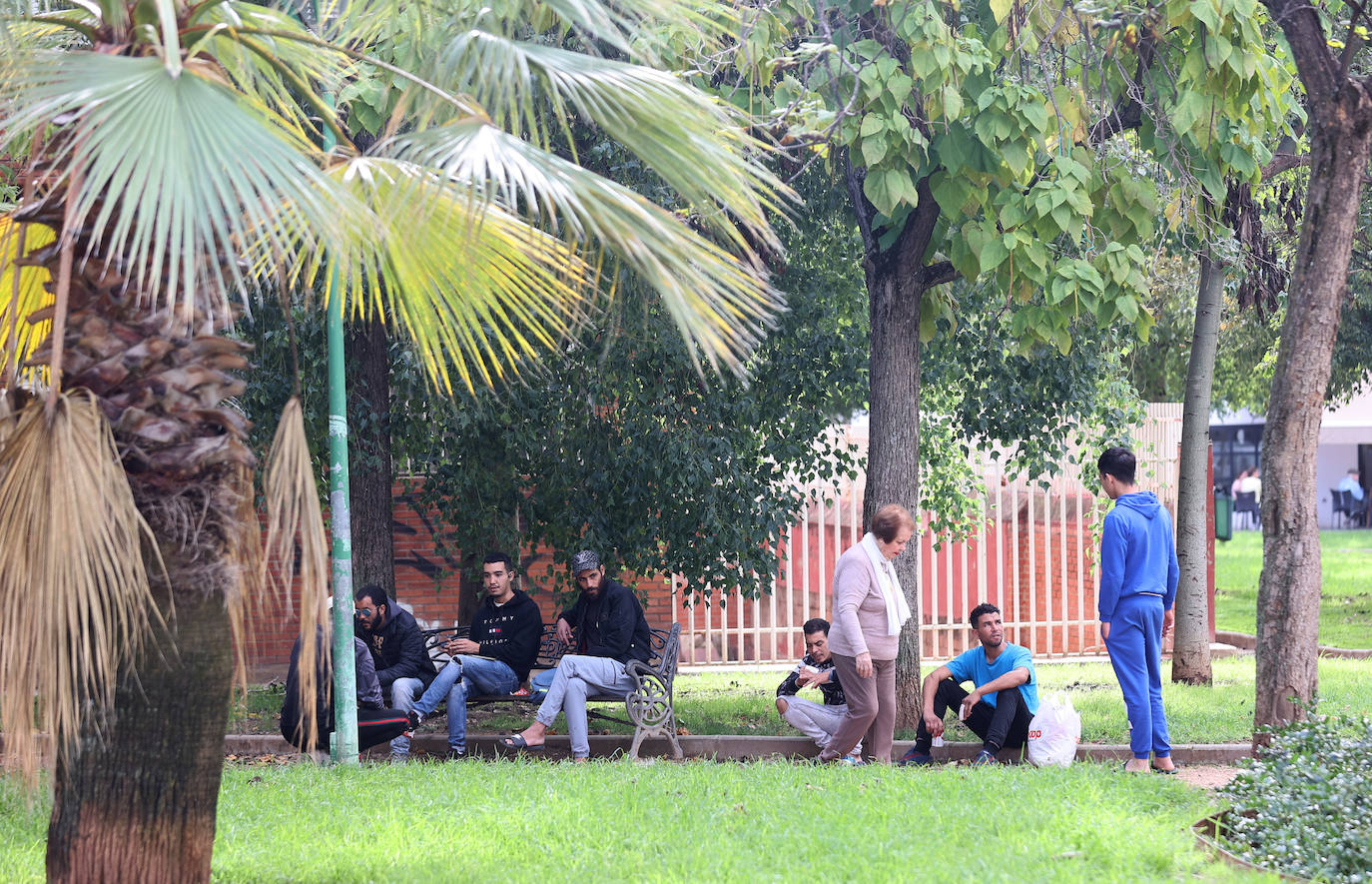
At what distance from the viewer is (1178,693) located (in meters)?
11.1

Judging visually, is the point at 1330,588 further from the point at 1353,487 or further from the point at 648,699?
the point at 1353,487

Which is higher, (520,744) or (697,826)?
(697,826)

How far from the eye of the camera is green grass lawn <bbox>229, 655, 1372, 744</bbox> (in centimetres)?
932

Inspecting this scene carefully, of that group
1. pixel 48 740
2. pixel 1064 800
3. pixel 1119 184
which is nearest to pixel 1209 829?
pixel 1064 800

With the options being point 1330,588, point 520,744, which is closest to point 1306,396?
point 520,744

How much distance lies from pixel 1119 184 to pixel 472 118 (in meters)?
4.79

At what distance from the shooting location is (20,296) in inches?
206

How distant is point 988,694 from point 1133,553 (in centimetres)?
129

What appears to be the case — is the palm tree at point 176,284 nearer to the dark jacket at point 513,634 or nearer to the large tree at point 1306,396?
the large tree at point 1306,396

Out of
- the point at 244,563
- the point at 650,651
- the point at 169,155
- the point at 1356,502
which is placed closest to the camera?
the point at 169,155

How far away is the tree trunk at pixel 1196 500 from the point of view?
452 inches

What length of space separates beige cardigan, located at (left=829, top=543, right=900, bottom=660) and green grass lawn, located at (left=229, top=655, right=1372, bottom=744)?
1.52 meters

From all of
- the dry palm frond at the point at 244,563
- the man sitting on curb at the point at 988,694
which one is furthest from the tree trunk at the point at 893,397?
the dry palm frond at the point at 244,563

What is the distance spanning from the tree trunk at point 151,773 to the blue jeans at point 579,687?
13.3ft
